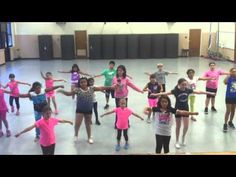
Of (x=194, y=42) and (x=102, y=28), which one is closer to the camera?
(x=102, y=28)

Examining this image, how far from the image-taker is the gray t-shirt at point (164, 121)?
498 centimetres

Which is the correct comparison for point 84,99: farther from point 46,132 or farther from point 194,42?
point 194,42

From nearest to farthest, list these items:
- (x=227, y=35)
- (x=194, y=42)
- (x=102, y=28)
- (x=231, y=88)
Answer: (x=231, y=88)
(x=227, y=35)
(x=102, y=28)
(x=194, y=42)

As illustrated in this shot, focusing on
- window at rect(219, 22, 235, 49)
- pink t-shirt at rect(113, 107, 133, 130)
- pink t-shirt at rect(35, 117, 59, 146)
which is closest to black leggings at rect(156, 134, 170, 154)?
pink t-shirt at rect(113, 107, 133, 130)

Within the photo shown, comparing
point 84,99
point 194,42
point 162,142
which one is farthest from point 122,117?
point 194,42

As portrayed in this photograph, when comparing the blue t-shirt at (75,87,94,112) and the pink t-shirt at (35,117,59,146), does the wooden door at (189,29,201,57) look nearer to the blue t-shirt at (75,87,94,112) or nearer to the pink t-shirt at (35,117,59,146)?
the blue t-shirt at (75,87,94,112)

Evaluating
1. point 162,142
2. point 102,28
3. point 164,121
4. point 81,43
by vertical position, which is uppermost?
point 102,28

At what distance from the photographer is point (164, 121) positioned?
16.5 ft

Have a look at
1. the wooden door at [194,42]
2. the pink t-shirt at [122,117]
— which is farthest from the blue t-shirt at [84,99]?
the wooden door at [194,42]

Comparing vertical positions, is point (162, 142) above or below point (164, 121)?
below

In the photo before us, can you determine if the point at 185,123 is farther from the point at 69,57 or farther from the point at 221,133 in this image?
the point at 69,57

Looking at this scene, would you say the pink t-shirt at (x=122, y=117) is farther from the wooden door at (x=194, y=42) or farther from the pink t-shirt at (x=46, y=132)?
the wooden door at (x=194, y=42)

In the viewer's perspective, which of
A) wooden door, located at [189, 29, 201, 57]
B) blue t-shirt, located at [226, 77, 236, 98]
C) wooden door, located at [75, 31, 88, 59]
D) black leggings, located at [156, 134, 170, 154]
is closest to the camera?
black leggings, located at [156, 134, 170, 154]

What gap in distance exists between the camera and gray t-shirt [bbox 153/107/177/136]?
498 cm
